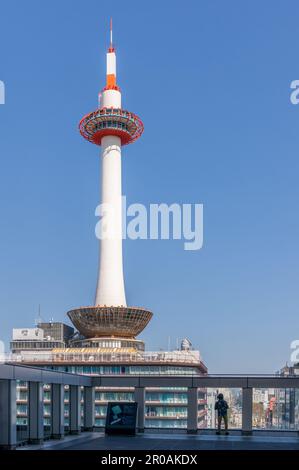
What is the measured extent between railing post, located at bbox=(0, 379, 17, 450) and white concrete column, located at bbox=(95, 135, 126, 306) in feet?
294

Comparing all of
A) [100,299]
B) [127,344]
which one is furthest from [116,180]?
[127,344]

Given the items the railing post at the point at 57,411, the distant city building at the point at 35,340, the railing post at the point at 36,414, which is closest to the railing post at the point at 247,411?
the railing post at the point at 57,411

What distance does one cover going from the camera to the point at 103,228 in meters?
125

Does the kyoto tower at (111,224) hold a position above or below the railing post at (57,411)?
above

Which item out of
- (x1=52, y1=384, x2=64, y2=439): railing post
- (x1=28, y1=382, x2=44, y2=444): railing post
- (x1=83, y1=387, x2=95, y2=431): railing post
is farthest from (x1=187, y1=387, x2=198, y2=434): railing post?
(x1=28, y1=382, x2=44, y2=444): railing post

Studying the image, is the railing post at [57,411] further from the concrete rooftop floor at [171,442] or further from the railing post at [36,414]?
the railing post at [36,414]

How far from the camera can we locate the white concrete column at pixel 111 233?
397 feet

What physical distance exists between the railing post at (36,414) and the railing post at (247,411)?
12573 mm

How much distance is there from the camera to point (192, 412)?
40.2 metres

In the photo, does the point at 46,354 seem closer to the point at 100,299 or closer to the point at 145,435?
the point at 100,299

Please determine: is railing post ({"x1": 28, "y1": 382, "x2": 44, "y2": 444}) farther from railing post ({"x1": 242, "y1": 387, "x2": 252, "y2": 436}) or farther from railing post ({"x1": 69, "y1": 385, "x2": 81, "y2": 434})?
railing post ({"x1": 242, "y1": 387, "x2": 252, "y2": 436})

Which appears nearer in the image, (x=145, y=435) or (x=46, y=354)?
(x=145, y=435)
